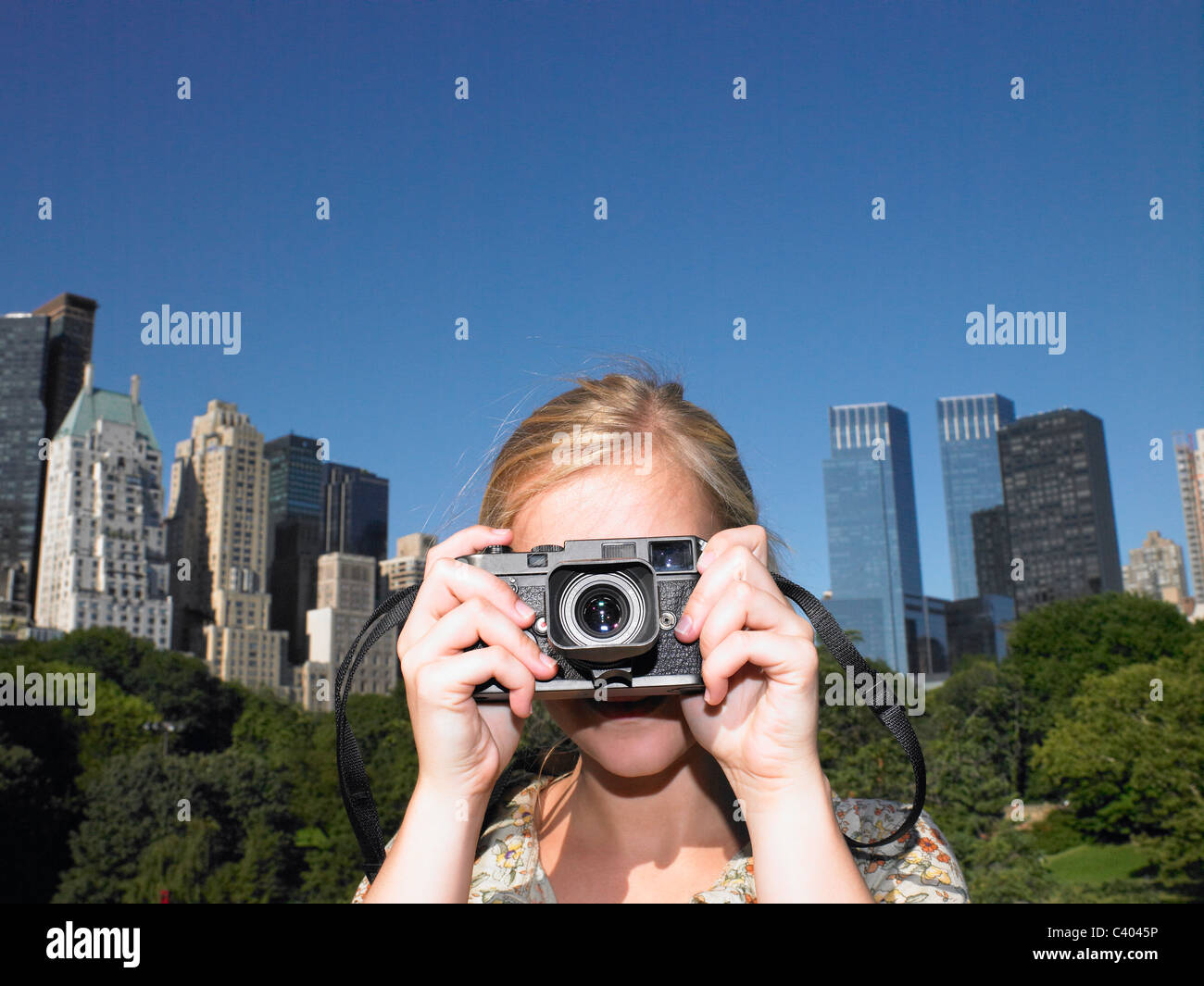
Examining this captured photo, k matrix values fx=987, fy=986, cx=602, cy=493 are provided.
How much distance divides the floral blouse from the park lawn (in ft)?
120

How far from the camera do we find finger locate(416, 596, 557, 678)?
190 centimetres

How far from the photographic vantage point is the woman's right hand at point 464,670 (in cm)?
183

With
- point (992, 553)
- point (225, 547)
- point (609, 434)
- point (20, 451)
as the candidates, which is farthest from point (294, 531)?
point (609, 434)

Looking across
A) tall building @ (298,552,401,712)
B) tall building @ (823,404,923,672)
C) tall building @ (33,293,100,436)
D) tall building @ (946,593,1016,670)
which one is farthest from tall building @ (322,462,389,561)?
tall building @ (823,404,923,672)

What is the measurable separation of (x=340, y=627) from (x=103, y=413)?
36.0m

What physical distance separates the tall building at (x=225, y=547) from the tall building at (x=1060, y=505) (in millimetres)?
82288

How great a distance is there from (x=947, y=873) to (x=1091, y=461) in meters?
129
